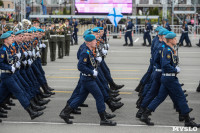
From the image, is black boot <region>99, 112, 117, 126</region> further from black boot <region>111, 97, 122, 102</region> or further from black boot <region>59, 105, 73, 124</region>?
black boot <region>111, 97, 122, 102</region>

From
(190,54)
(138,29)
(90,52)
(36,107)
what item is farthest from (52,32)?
Result: (138,29)

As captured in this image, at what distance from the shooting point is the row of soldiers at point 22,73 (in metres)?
9.18

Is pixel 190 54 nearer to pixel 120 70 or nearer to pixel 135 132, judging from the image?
pixel 120 70

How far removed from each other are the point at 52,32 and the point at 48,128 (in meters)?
11.7

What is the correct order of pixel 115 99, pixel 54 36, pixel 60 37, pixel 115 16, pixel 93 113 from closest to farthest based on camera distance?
pixel 93 113, pixel 115 99, pixel 54 36, pixel 60 37, pixel 115 16

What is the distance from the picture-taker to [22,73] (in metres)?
10.5

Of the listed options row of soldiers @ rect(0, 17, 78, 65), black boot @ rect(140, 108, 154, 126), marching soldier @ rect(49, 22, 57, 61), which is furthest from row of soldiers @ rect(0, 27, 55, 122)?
marching soldier @ rect(49, 22, 57, 61)

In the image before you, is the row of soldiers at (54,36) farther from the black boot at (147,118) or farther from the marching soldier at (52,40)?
the black boot at (147,118)

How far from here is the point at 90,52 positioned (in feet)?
29.0

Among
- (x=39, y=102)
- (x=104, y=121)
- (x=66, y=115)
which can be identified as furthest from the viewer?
(x=39, y=102)

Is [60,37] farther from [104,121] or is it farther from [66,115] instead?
[104,121]

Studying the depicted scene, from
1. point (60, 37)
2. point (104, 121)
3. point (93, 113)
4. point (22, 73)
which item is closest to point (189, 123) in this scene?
point (104, 121)

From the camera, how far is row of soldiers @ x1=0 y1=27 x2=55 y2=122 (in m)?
9.18

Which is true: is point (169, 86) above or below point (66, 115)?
above
